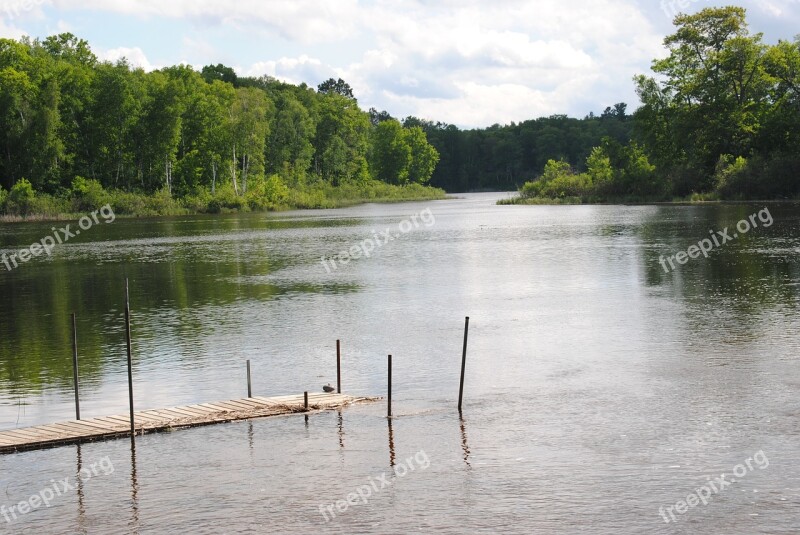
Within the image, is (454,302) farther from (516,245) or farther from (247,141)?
(247,141)

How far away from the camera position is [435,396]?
1898 centimetres

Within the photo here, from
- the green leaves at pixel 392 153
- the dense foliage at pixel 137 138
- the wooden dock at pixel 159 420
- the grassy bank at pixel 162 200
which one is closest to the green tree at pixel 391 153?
the green leaves at pixel 392 153

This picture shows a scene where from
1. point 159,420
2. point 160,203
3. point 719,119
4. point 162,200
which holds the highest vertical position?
point 719,119

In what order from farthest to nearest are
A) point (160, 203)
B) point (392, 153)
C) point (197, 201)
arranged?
point (392, 153)
point (197, 201)
point (160, 203)

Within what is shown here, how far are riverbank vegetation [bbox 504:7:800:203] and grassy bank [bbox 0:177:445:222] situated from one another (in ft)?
162

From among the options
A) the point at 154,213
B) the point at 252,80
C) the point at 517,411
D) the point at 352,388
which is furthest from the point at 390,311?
the point at 252,80

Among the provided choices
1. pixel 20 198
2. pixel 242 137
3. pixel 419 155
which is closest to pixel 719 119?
pixel 242 137

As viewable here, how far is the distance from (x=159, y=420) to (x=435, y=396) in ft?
18.7

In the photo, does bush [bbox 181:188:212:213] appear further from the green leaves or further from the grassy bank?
the green leaves

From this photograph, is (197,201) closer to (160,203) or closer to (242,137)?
(160,203)

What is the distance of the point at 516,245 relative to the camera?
56.5 metres

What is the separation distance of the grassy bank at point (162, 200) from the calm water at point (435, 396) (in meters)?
63.6

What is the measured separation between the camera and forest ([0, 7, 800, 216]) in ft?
315

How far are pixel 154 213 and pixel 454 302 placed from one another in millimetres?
87998
